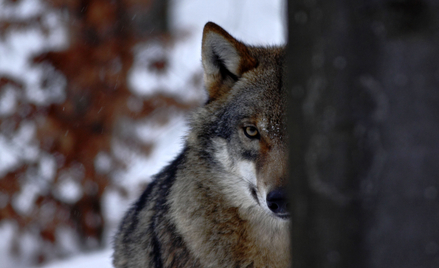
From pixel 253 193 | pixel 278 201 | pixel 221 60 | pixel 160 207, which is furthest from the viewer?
pixel 160 207

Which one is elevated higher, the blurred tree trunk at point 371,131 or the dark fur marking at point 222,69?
the dark fur marking at point 222,69

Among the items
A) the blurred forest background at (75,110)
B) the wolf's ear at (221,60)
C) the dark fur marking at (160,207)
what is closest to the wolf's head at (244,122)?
the wolf's ear at (221,60)

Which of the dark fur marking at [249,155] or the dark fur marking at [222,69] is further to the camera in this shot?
the dark fur marking at [222,69]

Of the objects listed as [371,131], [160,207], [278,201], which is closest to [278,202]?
[278,201]

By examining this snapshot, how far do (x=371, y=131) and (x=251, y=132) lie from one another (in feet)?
6.14

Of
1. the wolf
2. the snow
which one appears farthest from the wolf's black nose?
the snow

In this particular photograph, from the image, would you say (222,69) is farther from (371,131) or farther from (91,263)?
(91,263)

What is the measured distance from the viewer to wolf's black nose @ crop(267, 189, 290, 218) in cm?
278

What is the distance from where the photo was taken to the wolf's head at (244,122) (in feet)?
9.72

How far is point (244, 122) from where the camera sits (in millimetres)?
3236

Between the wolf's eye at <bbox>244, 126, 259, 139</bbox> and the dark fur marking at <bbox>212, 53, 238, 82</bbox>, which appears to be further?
the dark fur marking at <bbox>212, 53, 238, 82</bbox>

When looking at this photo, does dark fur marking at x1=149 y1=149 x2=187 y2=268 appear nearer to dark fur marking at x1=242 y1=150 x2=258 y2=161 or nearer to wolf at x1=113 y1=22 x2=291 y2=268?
wolf at x1=113 y1=22 x2=291 y2=268

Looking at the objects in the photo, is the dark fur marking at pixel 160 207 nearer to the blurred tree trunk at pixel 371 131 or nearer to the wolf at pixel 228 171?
the wolf at pixel 228 171

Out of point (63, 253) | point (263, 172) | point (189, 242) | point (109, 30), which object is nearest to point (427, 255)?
point (263, 172)
